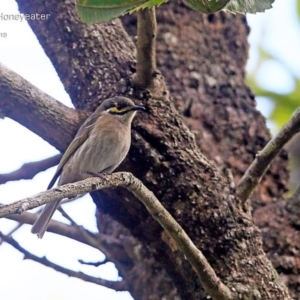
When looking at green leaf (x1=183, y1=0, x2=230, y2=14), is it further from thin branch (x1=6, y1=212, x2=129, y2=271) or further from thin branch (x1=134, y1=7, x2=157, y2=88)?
thin branch (x1=6, y1=212, x2=129, y2=271)

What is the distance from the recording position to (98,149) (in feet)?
14.6

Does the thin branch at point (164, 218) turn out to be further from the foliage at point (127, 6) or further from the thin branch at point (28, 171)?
the thin branch at point (28, 171)

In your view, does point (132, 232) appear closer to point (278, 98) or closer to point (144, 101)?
point (144, 101)

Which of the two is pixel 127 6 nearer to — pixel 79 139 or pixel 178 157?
pixel 178 157

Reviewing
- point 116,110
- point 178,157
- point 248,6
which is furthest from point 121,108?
point 248,6

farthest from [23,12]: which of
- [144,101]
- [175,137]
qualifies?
[175,137]

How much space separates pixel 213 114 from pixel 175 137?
1.28 m

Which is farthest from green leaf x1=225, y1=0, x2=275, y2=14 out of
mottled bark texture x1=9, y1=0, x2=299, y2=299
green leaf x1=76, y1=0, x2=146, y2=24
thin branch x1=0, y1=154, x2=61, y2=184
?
thin branch x1=0, y1=154, x2=61, y2=184


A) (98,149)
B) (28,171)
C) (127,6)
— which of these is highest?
(98,149)

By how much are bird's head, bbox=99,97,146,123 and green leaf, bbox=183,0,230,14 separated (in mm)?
1820

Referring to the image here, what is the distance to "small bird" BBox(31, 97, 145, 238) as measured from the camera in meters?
3.97

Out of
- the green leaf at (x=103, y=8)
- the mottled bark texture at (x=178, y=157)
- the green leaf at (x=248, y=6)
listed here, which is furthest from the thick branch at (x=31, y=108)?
the green leaf at (x=248, y=6)

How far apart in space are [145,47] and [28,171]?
1061 mm

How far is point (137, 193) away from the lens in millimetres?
2916
